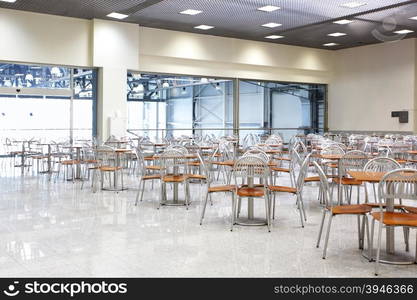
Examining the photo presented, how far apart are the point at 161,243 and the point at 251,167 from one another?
1305mm

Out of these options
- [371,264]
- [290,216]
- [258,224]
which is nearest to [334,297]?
[371,264]

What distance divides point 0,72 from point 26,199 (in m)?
6.24

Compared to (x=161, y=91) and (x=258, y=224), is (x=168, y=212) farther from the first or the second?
(x=161, y=91)

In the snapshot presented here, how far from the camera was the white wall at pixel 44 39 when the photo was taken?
12.3m

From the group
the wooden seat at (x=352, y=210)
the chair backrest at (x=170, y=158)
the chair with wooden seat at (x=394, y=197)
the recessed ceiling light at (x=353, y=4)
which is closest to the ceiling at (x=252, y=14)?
the recessed ceiling light at (x=353, y=4)

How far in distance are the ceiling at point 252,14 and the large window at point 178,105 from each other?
172 centimetres

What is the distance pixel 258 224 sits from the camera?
572 centimetres

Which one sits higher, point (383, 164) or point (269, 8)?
point (269, 8)

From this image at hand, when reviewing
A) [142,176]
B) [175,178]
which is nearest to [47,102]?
[142,176]

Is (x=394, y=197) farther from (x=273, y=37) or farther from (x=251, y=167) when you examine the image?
(x=273, y=37)

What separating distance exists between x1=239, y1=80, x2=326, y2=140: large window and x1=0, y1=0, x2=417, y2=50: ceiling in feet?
8.51

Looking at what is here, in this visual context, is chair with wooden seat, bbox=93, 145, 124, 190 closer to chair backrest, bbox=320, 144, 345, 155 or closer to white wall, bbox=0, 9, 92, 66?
chair backrest, bbox=320, 144, 345, 155

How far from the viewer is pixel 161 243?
15.9 ft

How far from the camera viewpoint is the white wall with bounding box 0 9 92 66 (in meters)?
12.3
